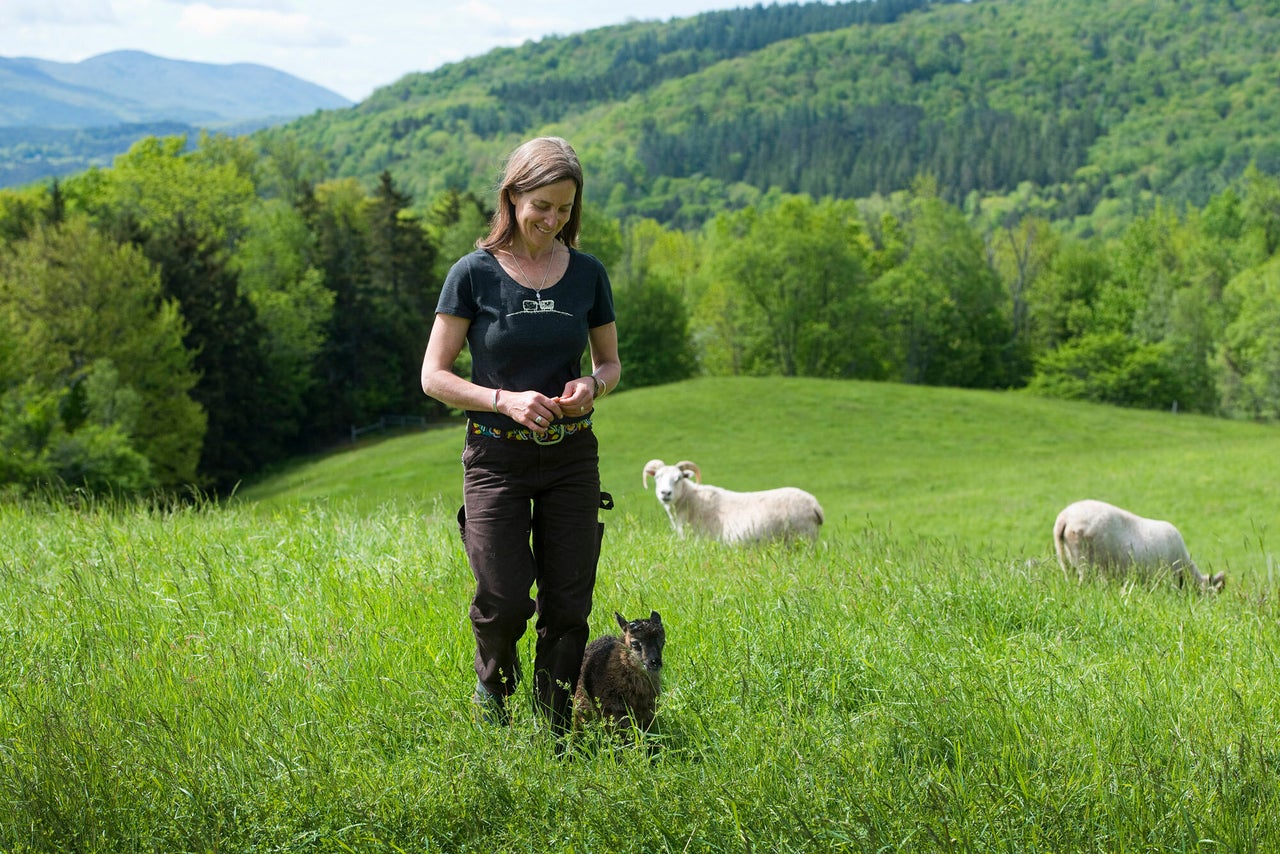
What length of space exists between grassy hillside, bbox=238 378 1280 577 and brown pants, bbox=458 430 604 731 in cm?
2092

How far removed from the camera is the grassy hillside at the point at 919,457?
3050 centimetres

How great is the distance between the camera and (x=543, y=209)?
178 inches

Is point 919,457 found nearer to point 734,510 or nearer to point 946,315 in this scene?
point 734,510

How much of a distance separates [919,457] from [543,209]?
43532 millimetres

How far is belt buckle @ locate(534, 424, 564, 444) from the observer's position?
4.45 meters

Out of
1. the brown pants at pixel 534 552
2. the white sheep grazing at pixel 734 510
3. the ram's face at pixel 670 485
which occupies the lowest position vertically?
the white sheep grazing at pixel 734 510

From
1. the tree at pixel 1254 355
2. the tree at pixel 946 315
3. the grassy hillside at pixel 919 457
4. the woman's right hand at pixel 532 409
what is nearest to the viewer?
the woman's right hand at pixel 532 409

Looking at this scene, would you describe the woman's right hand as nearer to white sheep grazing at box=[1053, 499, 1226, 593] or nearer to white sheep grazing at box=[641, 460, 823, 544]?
white sheep grazing at box=[1053, 499, 1226, 593]

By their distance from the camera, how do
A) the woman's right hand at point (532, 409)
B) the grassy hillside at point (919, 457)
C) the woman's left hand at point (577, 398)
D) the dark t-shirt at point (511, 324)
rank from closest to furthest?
1. the woman's right hand at point (532, 409)
2. the woman's left hand at point (577, 398)
3. the dark t-shirt at point (511, 324)
4. the grassy hillside at point (919, 457)

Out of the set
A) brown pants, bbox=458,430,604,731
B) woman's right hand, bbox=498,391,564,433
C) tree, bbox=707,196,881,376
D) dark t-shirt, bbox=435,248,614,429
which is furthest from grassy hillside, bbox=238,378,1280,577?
tree, bbox=707,196,881,376

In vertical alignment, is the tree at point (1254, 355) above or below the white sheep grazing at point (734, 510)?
below

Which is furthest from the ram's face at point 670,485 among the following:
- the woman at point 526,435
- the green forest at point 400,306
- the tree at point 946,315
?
the tree at point 946,315

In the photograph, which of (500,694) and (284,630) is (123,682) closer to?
(284,630)

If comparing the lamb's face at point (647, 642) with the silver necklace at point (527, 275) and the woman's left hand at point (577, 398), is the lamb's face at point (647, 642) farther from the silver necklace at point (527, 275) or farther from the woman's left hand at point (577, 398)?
the silver necklace at point (527, 275)
